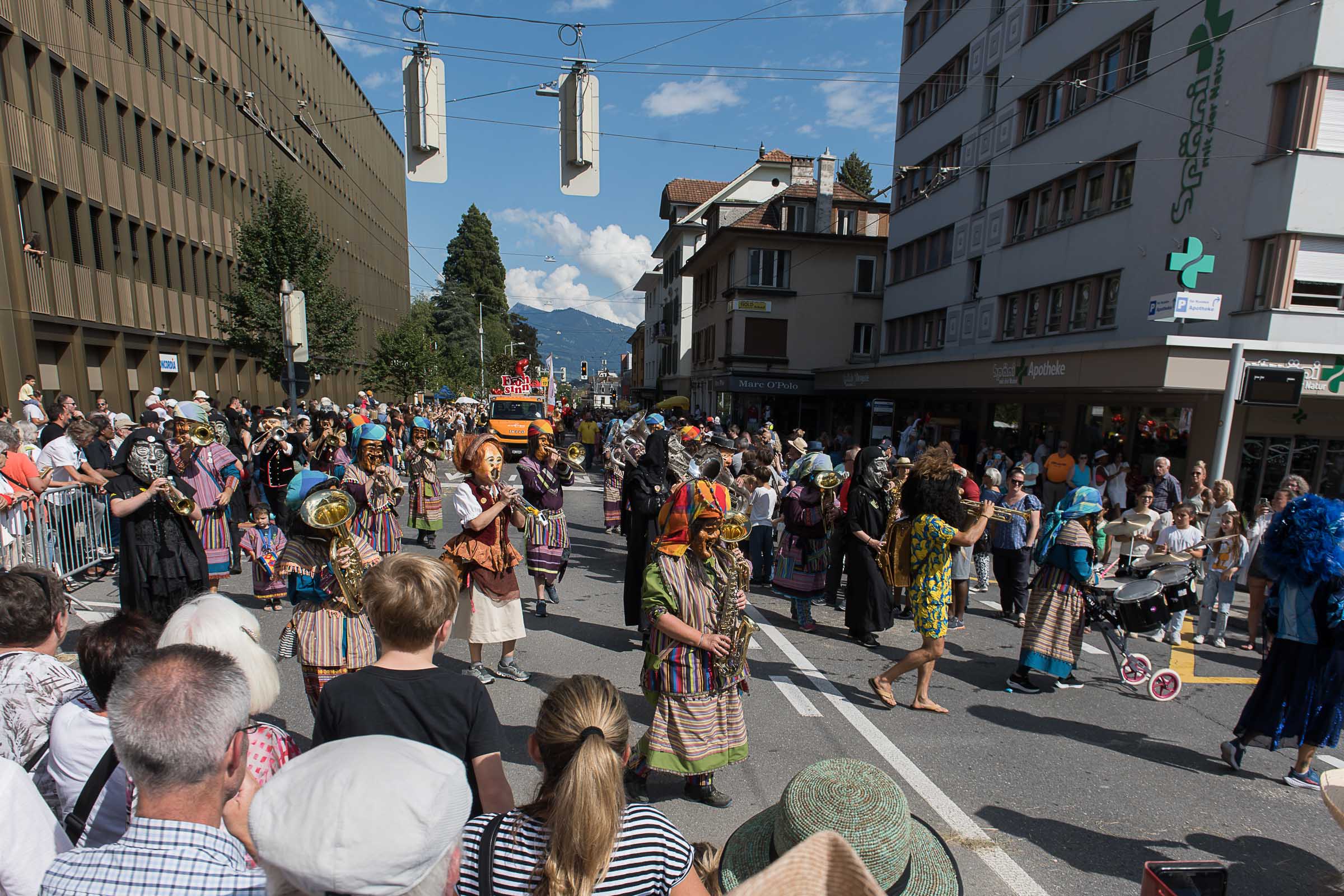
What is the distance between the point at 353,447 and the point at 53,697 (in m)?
8.14

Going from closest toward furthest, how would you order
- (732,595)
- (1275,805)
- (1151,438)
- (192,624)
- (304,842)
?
1. (304,842)
2. (192,624)
3. (732,595)
4. (1275,805)
5. (1151,438)

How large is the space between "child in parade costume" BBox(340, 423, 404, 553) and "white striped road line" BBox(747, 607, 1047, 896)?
423cm

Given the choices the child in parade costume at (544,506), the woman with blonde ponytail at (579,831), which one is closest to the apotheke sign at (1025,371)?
the child in parade costume at (544,506)

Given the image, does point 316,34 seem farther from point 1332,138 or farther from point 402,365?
point 1332,138

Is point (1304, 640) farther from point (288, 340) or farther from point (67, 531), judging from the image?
point (288, 340)

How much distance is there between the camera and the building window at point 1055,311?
17266 millimetres

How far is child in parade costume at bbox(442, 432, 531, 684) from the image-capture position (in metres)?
4.82

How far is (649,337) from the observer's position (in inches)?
2133

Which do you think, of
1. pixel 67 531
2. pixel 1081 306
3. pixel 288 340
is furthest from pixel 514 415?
pixel 1081 306

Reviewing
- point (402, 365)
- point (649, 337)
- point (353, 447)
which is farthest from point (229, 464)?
point (649, 337)

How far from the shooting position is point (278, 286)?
63.6ft

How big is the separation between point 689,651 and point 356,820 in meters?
2.33

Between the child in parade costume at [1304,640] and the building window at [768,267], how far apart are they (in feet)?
84.7

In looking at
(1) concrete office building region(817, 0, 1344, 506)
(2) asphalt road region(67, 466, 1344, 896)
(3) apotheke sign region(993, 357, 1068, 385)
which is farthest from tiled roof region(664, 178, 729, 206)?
(2) asphalt road region(67, 466, 1344, 896)
